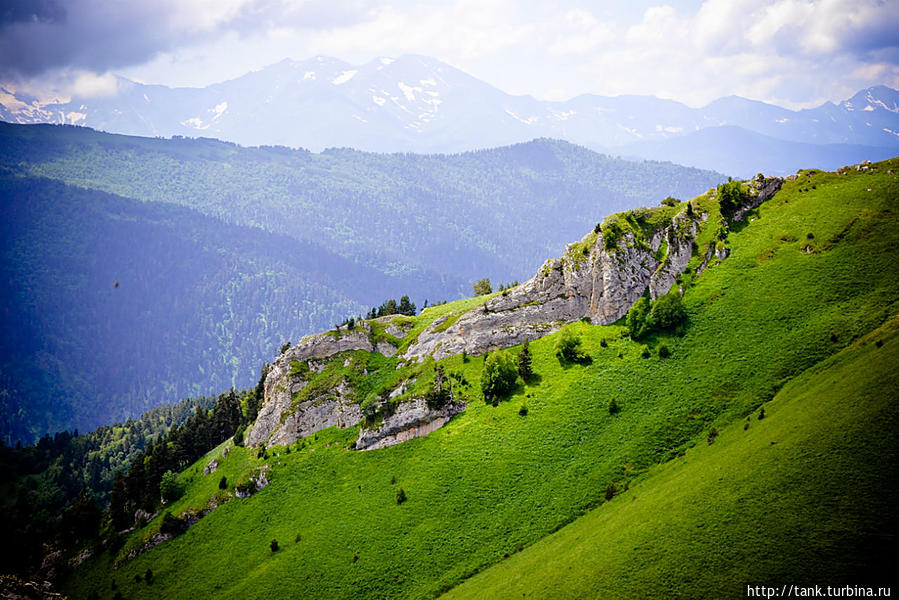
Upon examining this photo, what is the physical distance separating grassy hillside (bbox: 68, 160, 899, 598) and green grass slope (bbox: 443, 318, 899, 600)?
0.78m

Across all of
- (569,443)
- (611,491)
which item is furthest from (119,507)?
(611,491)

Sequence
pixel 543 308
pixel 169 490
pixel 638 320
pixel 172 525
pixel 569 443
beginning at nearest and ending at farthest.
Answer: pixel 569 443, pixel 638 320, pixel 172 525, pixel 169 490, pixel 543 308

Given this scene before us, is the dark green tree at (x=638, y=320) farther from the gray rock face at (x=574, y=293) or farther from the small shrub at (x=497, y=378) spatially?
the small shrub at (x=497, y=378)

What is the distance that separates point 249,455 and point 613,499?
7109 cm

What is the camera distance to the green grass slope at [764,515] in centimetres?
3909

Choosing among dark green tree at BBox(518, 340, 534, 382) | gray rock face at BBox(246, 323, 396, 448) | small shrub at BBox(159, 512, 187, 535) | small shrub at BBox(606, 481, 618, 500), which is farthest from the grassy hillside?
gray rock face at BBox(246, 323, 396, 448)

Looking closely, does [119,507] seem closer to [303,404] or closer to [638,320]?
[303,404]

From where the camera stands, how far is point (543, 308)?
99.6m

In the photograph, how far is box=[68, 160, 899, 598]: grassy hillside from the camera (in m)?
62.8

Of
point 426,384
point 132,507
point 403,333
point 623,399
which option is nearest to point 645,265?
point 623,399

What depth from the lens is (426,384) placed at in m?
91.9

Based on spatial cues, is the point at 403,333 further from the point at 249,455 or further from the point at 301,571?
the point at 301,571

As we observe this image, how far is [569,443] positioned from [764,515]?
30.2 metres

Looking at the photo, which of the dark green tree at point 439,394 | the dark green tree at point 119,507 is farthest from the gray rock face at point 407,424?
the dark green tree at point 119,507
